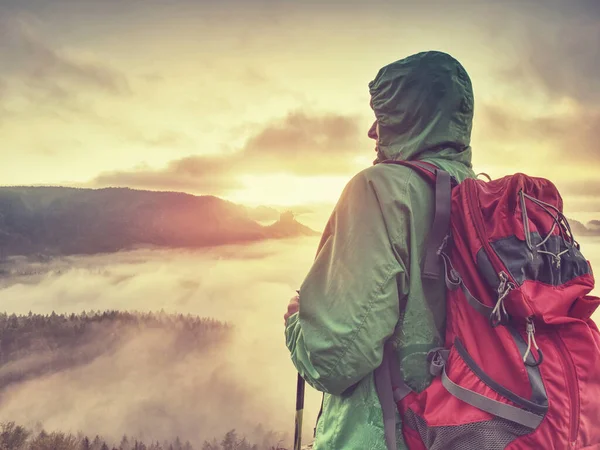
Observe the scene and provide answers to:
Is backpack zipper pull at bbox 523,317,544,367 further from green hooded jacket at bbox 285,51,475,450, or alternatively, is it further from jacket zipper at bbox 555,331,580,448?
green hooded jacket at bbox 285,51,475,450

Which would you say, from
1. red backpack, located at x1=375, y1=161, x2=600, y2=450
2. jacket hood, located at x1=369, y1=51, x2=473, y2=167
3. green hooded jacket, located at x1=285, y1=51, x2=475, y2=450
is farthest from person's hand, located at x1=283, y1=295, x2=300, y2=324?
jacket hood, located at x1=369, y1=51, x2=473, y2=167

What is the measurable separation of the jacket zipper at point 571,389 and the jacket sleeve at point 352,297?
18.8 inches

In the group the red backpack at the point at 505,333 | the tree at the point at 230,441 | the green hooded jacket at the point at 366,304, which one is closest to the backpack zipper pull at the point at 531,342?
the red backpack at the point at 505,333

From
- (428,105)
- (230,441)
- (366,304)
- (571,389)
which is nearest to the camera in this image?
(571,389)

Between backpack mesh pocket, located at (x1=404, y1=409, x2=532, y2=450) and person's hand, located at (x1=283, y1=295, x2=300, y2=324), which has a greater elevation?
person's hand, located at (x1=283, y1=295, x2=300, y2=324)

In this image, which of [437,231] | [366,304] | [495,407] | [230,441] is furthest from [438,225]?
[230,441]

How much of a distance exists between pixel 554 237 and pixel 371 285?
1.95 feet

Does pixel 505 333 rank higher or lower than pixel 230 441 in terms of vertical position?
higher

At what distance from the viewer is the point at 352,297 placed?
4.43 ft

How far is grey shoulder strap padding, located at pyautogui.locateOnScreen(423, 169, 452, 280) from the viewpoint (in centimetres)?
141

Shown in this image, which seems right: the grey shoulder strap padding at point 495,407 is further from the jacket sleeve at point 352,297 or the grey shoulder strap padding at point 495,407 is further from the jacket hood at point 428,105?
the jacket hood at point 428,105

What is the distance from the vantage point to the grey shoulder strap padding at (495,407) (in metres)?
1.18

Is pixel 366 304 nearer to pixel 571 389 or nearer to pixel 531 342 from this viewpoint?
pixel 531 342

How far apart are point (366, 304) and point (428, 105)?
893 mm
